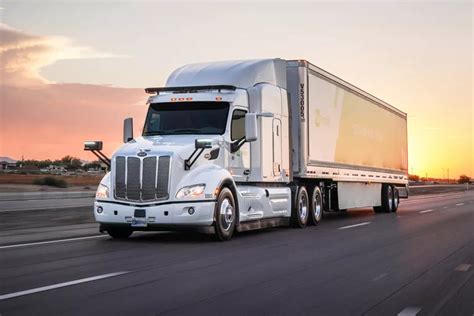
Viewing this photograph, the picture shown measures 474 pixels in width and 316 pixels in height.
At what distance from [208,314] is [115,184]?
23.4ft

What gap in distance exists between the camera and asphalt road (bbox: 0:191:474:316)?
6.69 metres

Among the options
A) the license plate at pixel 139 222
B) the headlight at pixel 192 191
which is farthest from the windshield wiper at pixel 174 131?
the license plate at pixel 139 222

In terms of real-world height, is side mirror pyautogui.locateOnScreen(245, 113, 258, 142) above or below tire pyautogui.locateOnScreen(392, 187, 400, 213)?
above

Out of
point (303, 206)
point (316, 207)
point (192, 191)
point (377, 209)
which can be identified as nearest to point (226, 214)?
point (192, 191)

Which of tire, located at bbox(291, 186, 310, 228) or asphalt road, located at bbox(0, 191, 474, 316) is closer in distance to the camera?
asphalt road, located at bbox(0, 191, 474, 316)

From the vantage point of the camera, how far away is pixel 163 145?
13.2 metres

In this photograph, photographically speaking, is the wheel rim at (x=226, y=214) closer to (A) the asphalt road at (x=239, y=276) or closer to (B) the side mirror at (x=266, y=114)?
(A) the asphalt road at (x=239, y=276)

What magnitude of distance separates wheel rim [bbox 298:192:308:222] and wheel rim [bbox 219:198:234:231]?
4.21 metres

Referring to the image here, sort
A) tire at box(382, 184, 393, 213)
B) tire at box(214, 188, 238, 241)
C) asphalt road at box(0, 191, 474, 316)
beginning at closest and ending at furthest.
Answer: asphalt road at box(0, 191, 474, 316) → tire at box(214, 188, 238, 241) → tire at box(382, 184, 393, 213)

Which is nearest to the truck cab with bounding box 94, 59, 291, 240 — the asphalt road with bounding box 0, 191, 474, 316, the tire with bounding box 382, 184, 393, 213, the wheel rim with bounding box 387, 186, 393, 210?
the asphalt road with bounding box 0, 191, 474, 316

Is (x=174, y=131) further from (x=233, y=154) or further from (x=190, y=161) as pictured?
(x=190, y=161)

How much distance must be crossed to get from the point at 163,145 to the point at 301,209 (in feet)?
18.4

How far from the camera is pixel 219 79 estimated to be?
1517 cm

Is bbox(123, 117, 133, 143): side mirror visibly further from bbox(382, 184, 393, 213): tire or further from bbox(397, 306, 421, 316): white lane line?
bbox(382, 184, 393, 213): tire
